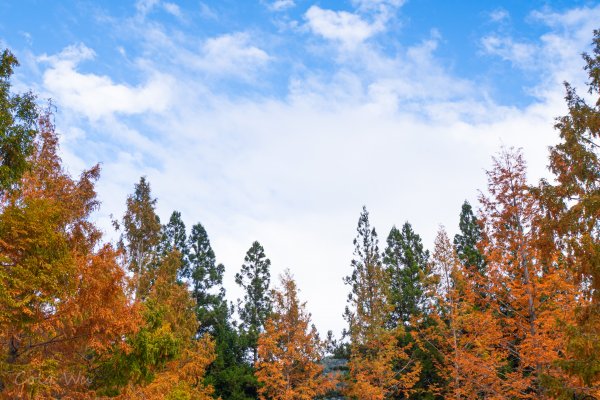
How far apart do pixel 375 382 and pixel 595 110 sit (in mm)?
21164

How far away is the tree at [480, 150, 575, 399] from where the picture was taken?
14114 mm

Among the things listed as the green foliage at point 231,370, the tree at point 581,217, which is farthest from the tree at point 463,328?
the green foliage at point 231,370

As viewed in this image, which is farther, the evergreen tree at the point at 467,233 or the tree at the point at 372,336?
the evergreen tree at the point at 467,233

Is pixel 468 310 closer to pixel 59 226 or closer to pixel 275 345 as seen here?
pixel 275 345

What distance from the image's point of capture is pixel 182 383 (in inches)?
880

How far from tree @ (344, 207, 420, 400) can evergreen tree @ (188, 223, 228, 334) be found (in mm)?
13069

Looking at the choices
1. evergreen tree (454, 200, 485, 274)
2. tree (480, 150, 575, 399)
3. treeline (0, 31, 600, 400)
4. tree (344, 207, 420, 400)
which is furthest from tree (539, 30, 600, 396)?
evergreen tree (454, 200, 485, 274)

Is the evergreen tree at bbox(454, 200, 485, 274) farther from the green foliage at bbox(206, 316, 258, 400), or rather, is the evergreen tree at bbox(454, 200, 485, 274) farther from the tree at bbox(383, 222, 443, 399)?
the green foliage at bbox(206, 316, 258, 400)

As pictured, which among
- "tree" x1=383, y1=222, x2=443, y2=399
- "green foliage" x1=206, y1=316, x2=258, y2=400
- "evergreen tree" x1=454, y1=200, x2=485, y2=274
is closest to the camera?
"tree" x1=383, y1=222, x2=443, y2=399

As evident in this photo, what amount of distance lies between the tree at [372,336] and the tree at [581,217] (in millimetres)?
16122

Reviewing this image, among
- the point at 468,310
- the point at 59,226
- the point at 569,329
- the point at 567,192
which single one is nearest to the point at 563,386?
the point at 569,329

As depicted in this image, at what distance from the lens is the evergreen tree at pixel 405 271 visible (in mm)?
40750

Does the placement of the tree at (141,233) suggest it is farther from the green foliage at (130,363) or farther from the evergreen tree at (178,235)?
the evergreen tree at (178,235)

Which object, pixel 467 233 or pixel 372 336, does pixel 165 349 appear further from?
pixel 467 233
